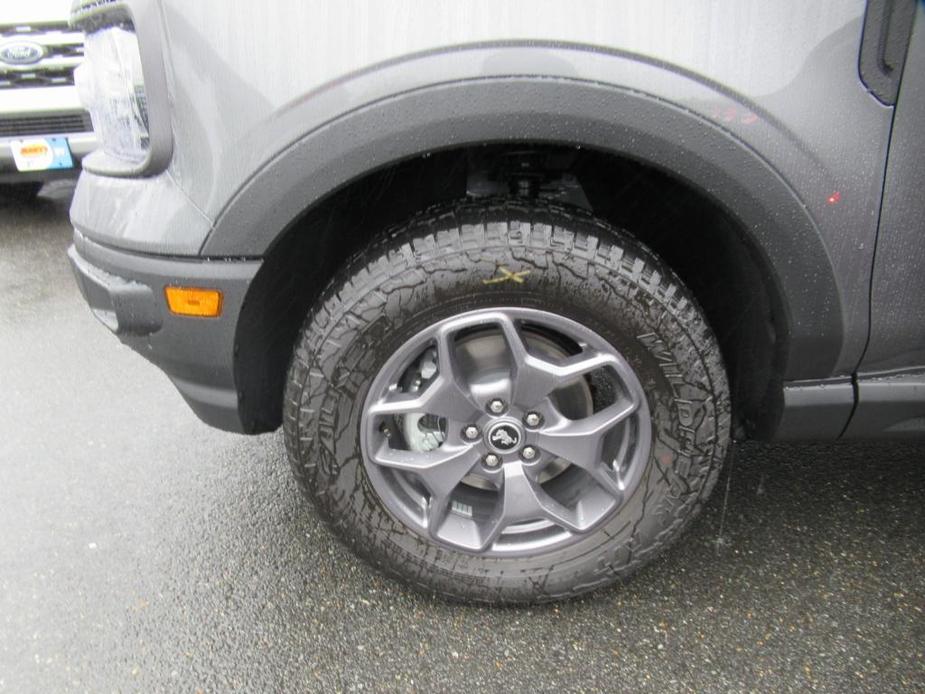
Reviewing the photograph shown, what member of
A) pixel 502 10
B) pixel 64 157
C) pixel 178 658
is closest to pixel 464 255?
pixel 502 10

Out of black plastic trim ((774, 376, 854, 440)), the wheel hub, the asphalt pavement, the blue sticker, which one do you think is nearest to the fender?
black plastic trim ((774, 376, 854, 440))

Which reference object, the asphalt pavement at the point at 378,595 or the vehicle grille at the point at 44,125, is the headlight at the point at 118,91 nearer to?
the asphalt pavement at the point at 378,595

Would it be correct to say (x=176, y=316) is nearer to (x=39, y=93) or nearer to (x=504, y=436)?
(x=504, y=436)

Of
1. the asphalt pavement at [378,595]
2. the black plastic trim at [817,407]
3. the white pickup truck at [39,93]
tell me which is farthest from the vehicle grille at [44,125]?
the black plastic trim at [817,407]

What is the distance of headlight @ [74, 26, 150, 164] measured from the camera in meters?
1.38

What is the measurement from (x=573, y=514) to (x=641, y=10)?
1.07m

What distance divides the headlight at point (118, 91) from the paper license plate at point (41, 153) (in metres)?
3.22

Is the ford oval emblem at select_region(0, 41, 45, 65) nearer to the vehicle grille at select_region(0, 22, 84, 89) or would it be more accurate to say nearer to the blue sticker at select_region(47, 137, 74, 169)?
the vehicle grille at select_region(0, 22, 84, 89)

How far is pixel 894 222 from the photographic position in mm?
1285

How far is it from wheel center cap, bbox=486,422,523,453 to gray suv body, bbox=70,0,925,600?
0.29m

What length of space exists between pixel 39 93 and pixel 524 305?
4.38 m

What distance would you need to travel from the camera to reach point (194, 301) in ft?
4.66

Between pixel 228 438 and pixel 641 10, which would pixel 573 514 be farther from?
pixel 228 438

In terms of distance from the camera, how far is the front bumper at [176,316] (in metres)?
1.40
